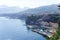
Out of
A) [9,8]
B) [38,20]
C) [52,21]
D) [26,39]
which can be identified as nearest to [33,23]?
[38,20]

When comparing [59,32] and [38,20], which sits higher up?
[59,32]

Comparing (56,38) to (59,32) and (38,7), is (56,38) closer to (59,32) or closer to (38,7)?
(59,32)

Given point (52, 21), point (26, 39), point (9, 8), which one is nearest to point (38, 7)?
point (9, 8)

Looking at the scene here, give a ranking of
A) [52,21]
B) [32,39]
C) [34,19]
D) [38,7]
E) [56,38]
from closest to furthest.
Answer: [56,38], [32,39], [52,21], [34,19], [38,7]

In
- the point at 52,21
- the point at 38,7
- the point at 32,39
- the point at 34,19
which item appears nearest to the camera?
the point at 32,39

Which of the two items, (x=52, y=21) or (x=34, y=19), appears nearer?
(x=52, y=21)

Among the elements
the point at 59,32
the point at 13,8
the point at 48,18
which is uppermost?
the point at 59,32

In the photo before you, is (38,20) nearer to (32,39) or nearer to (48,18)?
(48,18)

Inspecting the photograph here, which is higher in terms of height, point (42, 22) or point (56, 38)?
point (56, 38)

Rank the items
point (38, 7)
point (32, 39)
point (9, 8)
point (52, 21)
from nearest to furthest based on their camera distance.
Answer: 1. point (32, 39)
2. point (52, 21)
3. point (38, 7)
4. point (9, 8)
